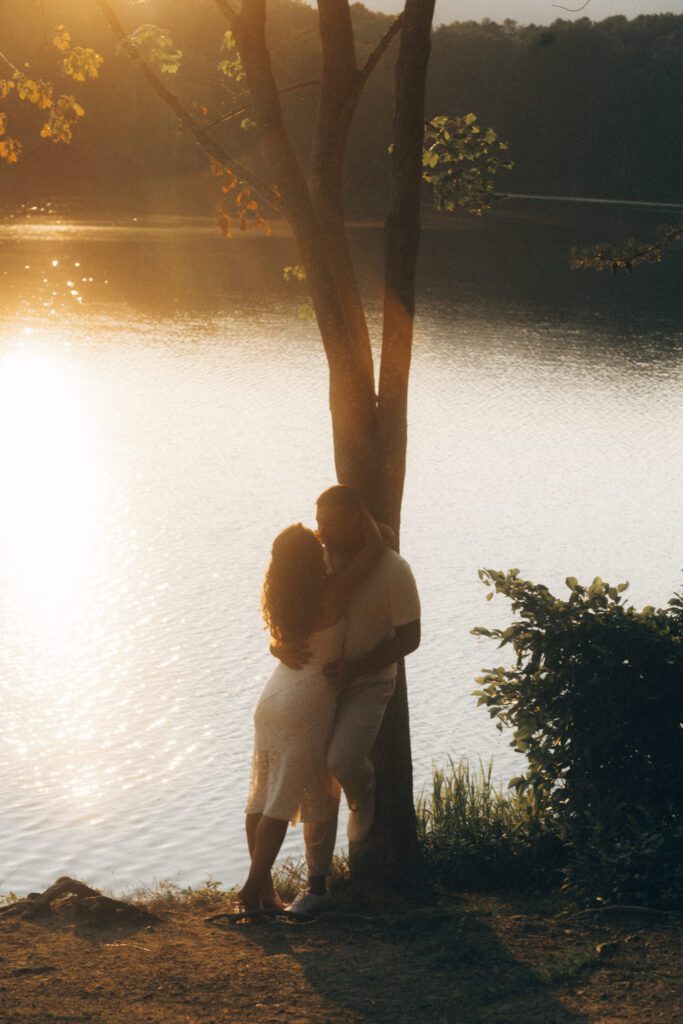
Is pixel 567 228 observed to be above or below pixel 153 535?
above

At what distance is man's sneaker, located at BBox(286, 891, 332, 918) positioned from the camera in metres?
5.29

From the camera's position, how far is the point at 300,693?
5215 mm

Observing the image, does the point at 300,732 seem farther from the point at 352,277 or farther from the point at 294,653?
the point at 352,277

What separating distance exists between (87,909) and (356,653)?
140cm

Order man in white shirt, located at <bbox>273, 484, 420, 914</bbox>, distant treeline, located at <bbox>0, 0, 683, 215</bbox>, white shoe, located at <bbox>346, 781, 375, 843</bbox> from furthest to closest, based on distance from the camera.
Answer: distant treeline, located at <bbox>0, 0, 683, 215</bbox> < white shoe, located at <bbox>346, 781, 375, 843</bbox> < man in white shirt, located at <bbox>273, 484, 420, 914</bbox>

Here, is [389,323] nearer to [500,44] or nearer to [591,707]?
[591,707]

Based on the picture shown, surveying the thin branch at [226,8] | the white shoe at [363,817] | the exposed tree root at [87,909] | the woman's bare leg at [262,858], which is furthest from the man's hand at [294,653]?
Result: the thin branch at [226,8]

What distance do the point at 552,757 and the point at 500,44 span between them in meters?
121

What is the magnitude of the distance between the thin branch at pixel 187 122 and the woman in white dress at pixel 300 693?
6.70ft

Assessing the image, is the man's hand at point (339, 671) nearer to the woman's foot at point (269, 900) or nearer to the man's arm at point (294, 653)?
the man's arm at point (294, 653)

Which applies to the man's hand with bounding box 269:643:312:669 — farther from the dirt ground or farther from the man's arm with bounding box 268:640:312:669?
the dirt ground

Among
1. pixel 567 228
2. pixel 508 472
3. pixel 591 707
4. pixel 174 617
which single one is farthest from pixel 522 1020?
pixel 567 228

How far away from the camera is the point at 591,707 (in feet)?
19.8

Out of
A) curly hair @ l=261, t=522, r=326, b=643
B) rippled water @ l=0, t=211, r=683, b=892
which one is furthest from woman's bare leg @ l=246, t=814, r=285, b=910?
rippled water @ l=0, t=211, r=683, b=892
